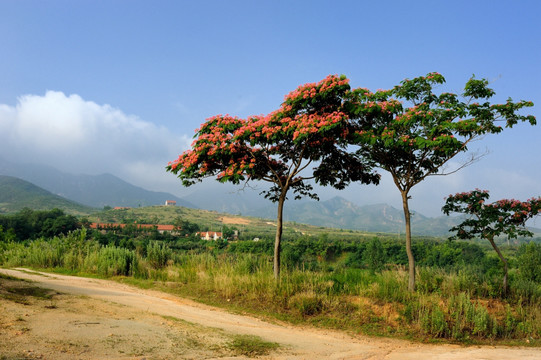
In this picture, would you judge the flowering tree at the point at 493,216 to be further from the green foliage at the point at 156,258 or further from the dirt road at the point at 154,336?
the green foliage at the point at 156,258

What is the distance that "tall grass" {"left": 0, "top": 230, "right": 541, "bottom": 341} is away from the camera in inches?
339

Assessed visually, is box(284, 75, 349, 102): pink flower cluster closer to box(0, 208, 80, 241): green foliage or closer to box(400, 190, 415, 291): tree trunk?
box(400, 190, 415, 291): tree trunk

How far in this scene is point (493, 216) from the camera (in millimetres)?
11414

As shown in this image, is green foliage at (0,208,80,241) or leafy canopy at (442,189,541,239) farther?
green foliage at (0,208,80,241)

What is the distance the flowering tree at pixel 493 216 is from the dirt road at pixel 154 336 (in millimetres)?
4440

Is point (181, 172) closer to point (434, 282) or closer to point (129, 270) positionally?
point (129, 270)

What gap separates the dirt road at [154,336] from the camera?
187 inches

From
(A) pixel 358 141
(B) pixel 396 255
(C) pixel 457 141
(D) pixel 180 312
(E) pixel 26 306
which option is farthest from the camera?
(B) pixel 396 255

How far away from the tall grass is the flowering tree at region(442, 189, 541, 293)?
1.40 m

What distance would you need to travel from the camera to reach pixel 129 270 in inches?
586

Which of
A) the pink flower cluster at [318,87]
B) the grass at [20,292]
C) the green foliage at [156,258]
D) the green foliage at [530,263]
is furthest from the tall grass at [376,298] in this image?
the green foliage at [530,263]

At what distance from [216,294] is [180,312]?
2.88 metres

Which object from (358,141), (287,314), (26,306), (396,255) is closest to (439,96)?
(358,141)

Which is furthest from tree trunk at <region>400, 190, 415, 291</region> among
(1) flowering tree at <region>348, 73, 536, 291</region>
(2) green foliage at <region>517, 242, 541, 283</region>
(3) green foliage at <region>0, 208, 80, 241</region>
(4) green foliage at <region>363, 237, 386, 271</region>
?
(4) green foliage at <region>363, 237, 386, 271</region>
